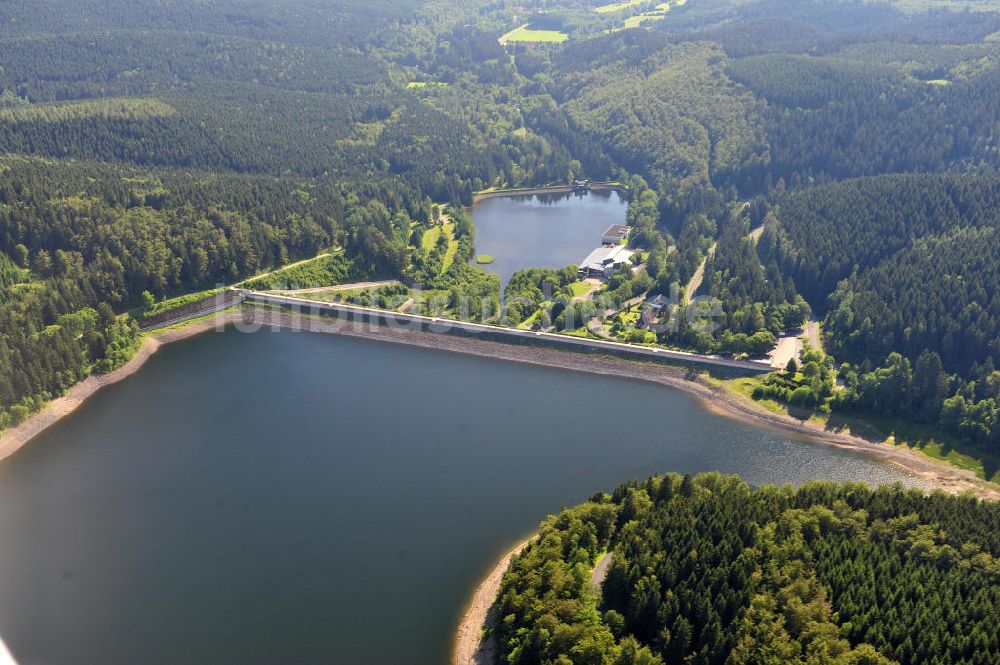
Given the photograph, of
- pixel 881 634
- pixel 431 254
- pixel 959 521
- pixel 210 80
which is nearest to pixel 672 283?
pixel 431 254

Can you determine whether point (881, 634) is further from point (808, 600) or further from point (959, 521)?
point (959, 521)

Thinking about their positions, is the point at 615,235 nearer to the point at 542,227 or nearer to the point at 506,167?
the point at 542,227

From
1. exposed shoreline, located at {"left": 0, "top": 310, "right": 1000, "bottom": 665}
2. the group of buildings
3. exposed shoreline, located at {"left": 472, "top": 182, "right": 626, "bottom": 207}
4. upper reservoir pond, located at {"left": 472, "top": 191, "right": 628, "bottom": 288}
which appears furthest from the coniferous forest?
upper reservoir pond, located at {"left": 472, "top": 191, "right": 628, "bottom": 288}

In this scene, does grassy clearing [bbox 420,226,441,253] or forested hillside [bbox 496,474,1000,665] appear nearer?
forested hillside [bbox 496,474,1000,665]

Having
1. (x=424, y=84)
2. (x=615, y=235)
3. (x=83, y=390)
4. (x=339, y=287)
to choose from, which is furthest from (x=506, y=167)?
(x=83, y=390)

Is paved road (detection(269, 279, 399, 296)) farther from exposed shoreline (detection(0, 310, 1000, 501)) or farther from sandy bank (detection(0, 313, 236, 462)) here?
sandy bank (detection(0, 313, 236, 462))

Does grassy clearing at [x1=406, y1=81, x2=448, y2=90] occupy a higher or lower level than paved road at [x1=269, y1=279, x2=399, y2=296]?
higher
